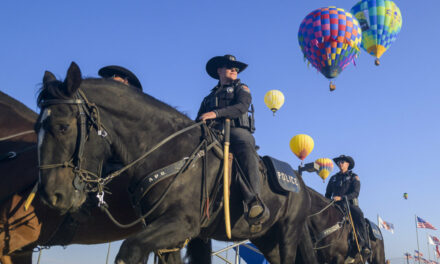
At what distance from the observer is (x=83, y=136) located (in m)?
4.65

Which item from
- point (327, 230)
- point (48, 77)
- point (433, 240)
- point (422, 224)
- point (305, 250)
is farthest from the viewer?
point (433, 240)

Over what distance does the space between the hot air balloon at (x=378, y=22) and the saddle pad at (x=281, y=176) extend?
103 feet

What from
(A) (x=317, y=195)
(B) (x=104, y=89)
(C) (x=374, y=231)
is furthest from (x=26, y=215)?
(C) (x=374, y=231)

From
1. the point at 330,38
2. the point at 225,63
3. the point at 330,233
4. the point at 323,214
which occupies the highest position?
→ the point at 330,38

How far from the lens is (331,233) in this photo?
11.3 meters

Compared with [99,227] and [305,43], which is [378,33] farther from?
[99,227]

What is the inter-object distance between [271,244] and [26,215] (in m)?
3.82

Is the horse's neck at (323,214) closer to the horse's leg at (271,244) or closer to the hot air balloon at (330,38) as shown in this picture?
the horse's leg at (271,244)

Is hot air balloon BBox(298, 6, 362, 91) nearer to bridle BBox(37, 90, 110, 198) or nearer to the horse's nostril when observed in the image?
bridle BBox(37, 90, 110, 198)

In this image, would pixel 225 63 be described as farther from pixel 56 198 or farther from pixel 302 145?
pixel 302 145

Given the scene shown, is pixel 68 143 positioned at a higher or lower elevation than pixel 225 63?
lower

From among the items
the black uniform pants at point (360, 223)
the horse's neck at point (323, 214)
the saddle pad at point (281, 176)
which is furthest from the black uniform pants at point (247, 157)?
the black uniform pants at point (360, 223)

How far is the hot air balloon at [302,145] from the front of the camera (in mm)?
37938

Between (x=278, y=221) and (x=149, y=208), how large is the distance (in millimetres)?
2746
